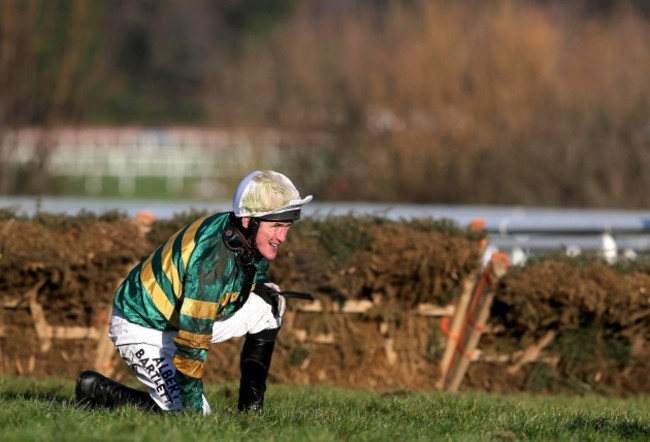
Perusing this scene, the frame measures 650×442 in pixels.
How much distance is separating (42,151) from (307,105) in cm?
524

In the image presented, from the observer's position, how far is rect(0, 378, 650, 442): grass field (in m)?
6.62

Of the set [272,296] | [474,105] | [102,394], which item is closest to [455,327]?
[272,296]

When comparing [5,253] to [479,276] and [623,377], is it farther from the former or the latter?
[623,377]

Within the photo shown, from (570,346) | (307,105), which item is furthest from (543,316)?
(307,105)

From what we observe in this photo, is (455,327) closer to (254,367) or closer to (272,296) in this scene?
(272,296)

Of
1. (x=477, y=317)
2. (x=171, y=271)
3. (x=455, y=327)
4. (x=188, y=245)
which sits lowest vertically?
(x=455, y=327)

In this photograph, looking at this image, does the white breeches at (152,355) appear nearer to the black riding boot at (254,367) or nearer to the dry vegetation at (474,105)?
the black riding boot at (254,367)

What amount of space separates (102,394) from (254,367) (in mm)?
873

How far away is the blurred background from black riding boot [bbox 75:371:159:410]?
51.3 feet

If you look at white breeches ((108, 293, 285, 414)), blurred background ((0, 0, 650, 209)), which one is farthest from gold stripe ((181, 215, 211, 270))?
blurred background ((0, 0, 650, 209))

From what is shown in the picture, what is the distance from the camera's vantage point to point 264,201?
282 inches

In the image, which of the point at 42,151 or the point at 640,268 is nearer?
the point at 640,268

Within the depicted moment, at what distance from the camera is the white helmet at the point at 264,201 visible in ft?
23.5

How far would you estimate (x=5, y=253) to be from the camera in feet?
35.8
